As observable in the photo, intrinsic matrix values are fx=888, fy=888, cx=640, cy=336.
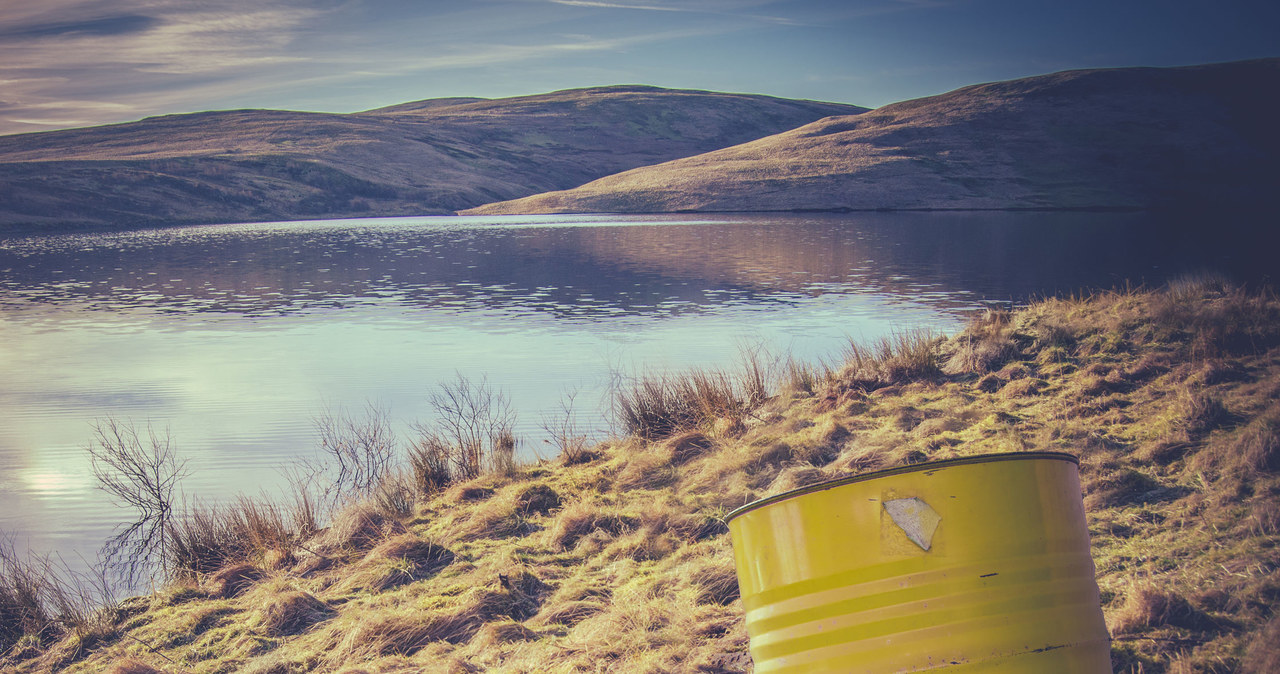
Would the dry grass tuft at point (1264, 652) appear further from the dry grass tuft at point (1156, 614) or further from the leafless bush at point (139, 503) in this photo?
the leafless bush at point (139, 503)

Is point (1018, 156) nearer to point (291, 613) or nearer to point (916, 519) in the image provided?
point (291, 613)

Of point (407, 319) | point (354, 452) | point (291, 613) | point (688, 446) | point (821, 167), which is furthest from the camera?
point (821, 167)

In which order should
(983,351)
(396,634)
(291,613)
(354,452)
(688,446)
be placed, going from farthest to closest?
(354,452), (983,351), (688,446), (291,613), (396,634)

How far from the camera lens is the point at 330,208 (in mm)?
101562

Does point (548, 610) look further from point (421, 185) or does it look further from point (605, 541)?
point (421, 185)

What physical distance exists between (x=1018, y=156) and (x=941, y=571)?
87796mm

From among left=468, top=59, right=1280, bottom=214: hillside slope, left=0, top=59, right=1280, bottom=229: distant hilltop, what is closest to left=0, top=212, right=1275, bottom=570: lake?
left=468, top=59, right=1280, bottom=214: hillside slope

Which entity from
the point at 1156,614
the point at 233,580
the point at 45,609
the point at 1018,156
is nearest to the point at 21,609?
the point at 45,609

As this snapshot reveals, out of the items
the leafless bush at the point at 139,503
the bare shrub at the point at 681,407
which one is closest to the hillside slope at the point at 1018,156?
the bare shrub at the point at 681,407

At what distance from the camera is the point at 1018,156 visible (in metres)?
81.7

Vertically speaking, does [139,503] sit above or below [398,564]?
above

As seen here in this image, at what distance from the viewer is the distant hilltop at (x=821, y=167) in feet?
245

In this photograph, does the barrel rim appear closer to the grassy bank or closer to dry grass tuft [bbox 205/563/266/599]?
the grassy bank

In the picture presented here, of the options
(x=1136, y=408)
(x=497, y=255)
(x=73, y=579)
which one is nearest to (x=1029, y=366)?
(x=1136, y=408)
